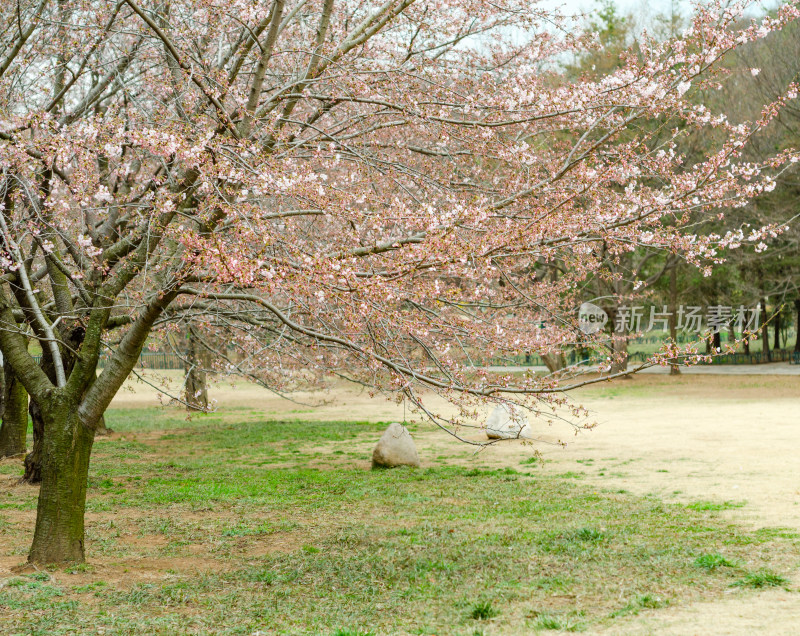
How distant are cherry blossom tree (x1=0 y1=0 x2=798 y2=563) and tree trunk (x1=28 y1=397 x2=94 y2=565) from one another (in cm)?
2

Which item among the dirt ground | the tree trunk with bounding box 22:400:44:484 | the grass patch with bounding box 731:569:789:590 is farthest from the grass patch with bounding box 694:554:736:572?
the tree trunk with bounding box 22:400:44:484

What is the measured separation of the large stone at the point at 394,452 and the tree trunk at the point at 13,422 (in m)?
6.82

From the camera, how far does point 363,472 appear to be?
1298 cm


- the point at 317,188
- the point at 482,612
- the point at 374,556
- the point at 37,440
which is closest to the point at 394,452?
the point at 37,440

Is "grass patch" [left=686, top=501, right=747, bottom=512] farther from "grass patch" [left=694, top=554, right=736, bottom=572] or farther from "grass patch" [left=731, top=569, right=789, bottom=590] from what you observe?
"grass patch" [left=731, top=569, right=789, bottom=590]

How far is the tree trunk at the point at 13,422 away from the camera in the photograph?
572 inches

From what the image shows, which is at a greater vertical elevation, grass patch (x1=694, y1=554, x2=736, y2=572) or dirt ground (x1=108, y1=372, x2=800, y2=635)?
grass patch (x1=694, y1=554, x2=736, y2=572)

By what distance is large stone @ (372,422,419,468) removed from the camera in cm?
1331

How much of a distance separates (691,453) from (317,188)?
10.3 m

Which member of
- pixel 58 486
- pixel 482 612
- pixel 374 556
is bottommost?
pixel 374 556

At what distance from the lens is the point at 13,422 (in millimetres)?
14695

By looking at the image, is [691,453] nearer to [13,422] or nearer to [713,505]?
[713,505]

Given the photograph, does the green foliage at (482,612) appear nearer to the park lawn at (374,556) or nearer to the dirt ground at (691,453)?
the park lawn at (374,556)

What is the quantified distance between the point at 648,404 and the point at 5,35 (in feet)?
67.8
